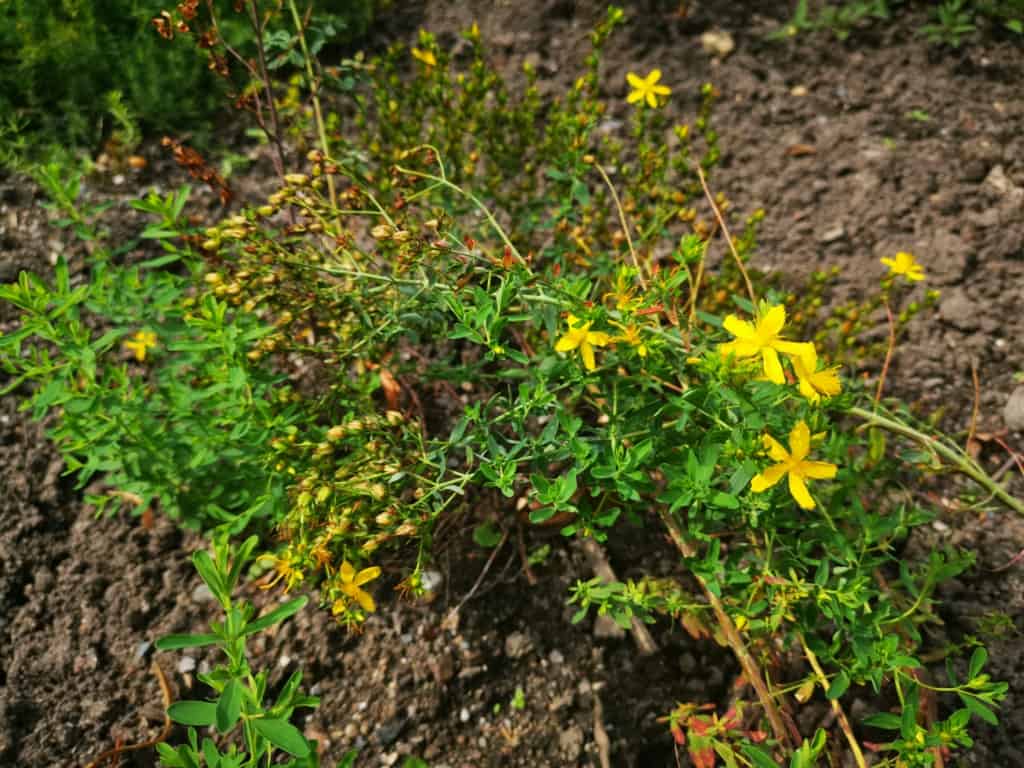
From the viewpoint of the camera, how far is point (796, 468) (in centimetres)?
158

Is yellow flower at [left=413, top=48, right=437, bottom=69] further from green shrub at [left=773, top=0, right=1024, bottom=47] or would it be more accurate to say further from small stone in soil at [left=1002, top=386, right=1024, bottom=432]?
small stone in soil at [left=1002, top=386, right=1024, bottom=432]

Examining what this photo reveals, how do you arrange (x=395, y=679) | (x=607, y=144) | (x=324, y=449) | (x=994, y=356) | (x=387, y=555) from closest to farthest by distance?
(x=324, y=449), (x=395, y=679), (x=387, y=555), (x=607, y=144), (x=994, y=356)

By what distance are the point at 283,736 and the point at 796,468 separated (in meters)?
1.05

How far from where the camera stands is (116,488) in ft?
8.23

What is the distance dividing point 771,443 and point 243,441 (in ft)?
4.05

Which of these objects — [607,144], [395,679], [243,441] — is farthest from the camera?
[607,144]

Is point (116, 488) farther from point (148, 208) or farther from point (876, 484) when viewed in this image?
point (876, 484)

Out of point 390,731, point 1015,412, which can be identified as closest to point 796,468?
point 390,731

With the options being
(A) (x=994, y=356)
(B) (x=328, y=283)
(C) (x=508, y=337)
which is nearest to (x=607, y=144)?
(C) (x=508, y=337)

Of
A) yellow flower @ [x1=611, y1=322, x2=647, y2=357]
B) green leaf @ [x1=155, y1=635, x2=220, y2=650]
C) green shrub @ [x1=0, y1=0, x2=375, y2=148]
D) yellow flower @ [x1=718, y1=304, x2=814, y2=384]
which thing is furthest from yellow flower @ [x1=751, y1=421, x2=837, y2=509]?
green shrub @ [x1=0, y1=0, x2=375, y2=148]

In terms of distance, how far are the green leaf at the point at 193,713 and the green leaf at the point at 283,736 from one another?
0.27 feet

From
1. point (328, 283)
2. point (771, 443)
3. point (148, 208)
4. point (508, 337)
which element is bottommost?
point (508, 337)

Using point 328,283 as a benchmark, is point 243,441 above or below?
below

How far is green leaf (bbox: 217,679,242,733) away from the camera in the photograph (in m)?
1.34
